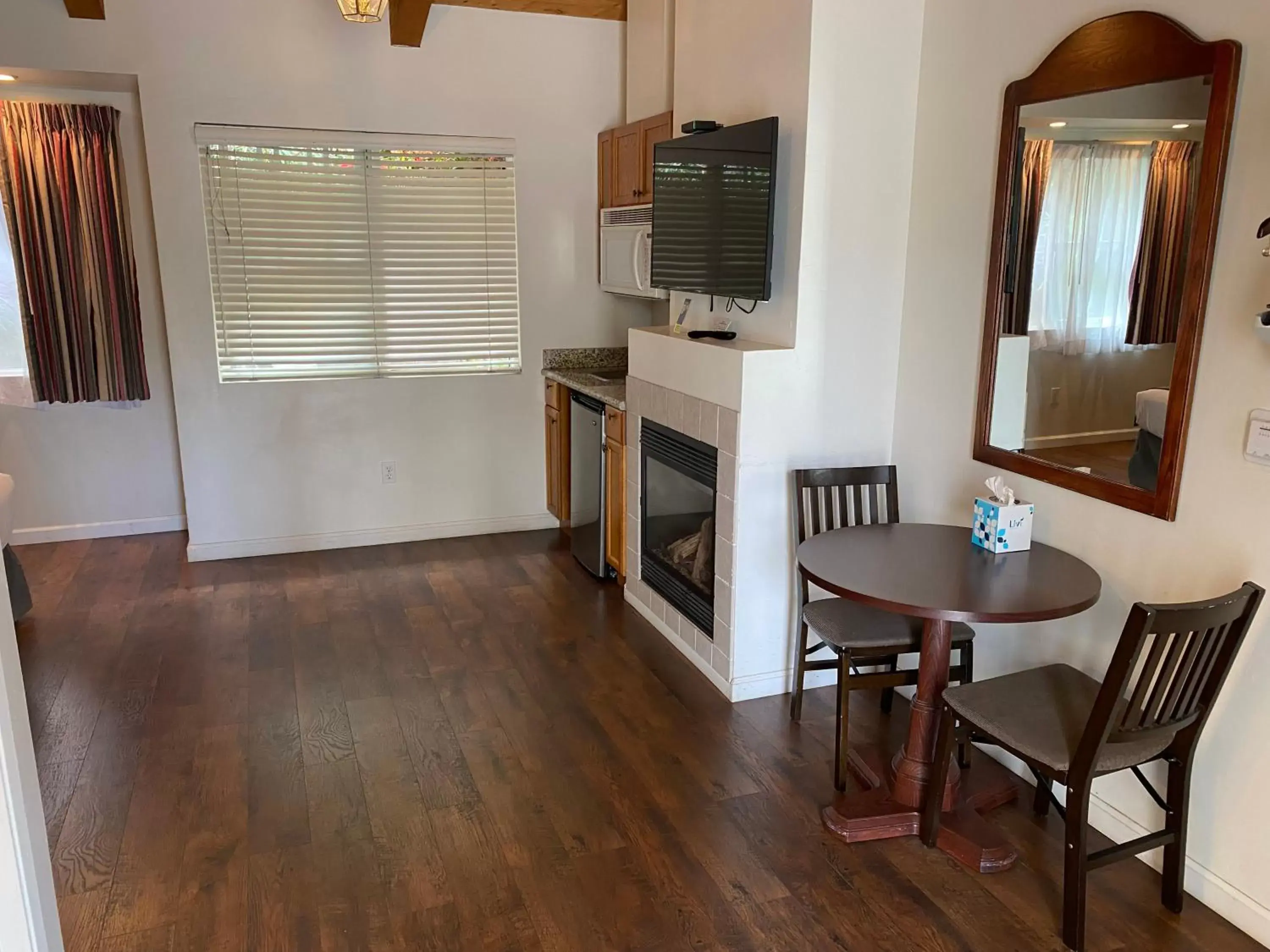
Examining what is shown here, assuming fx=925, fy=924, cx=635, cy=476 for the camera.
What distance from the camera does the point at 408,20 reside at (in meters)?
4.36

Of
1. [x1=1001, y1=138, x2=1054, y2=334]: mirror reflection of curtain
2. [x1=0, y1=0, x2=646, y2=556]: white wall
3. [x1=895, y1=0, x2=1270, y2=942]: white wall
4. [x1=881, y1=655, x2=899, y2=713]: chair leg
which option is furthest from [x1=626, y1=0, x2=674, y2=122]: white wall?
[x1=881, y1=655, x2=899, y2=713]: chair leg

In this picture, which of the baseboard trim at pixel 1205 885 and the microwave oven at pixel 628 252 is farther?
the microwave oven at pixel 628 252

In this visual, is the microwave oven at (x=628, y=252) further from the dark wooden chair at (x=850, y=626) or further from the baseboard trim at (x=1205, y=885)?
the baseboard trim at (x=1205, y=885)

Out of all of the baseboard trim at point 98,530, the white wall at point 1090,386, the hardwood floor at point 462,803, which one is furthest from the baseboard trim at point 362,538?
the white wall at point 1090,386

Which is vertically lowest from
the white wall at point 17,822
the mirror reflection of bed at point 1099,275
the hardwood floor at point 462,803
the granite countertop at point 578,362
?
the hardwood floor at point 462,803

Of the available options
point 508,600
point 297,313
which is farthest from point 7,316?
point 508,600

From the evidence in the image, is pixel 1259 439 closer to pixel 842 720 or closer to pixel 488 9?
pixel 842 720

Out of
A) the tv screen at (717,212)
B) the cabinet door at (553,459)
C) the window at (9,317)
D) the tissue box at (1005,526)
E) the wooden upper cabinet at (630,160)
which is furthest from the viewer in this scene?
the cabinet door at (553,459)

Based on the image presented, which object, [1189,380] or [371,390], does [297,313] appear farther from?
[1189,380]

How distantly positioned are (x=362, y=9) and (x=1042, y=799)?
137 inches

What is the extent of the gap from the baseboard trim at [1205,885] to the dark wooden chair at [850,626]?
1.34 ft

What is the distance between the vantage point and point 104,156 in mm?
4656

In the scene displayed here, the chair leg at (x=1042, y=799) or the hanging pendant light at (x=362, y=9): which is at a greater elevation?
the hanging pendant light at (x=362, y=9)

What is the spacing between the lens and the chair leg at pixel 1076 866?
2041 mm
